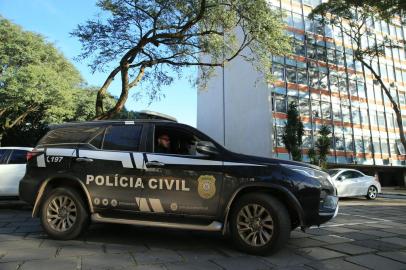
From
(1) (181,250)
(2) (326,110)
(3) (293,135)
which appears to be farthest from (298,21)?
(1) (181,250)

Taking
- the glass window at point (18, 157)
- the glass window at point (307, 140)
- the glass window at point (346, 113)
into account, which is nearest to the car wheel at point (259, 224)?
the glass window at point (18, 157)

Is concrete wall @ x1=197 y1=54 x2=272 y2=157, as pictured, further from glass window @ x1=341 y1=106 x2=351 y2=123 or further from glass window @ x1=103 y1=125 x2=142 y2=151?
glass window @ x1=103 y1=125 x2=142 y2=151

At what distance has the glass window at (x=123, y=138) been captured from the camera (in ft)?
21.6

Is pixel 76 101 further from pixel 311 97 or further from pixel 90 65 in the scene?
pixel 311 97

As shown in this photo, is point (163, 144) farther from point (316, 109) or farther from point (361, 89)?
point (361, 89)

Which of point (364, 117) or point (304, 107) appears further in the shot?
point (364, 117)

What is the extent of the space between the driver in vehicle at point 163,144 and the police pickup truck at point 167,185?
15 millimetres

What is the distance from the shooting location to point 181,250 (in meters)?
5.98

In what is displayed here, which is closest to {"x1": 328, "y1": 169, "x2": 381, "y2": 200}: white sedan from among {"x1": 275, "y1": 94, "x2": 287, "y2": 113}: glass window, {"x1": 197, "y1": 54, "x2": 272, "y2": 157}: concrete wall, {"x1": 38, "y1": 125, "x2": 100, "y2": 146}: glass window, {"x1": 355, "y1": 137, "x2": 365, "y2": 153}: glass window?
{"x1": 38, "y1": 125, "x2": 100, "y2": 146}: glass window

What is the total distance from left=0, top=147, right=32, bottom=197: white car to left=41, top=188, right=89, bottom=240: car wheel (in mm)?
4946

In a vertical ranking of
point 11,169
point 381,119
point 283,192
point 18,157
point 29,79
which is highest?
point 381,119

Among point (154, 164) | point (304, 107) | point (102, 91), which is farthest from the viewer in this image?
point (304, 107)

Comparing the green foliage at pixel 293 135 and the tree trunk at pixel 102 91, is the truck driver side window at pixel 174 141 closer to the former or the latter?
the tree trunk at pixel 102 91

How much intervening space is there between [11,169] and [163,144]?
21.2 feet
